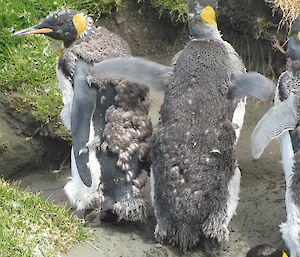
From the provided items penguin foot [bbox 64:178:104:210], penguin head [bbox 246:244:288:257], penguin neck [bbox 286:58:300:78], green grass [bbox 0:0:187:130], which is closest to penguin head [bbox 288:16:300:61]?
penguin neck [bbox 286:58:300:78]

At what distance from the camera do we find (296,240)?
14.7ft

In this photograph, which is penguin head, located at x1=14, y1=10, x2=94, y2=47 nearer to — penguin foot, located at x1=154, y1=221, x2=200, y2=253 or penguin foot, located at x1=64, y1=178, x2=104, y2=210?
penguin foot, located at x1=64, y1=178, x2=104, y2=210

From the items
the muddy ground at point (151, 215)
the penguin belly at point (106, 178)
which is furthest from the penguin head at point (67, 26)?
the muddy ground at point (151, 215)

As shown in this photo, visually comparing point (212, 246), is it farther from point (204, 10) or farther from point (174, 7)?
point (174, 7)

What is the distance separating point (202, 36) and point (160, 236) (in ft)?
3.98

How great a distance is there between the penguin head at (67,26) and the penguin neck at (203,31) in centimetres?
63

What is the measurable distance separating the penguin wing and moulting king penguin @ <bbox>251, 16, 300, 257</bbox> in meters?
0.94

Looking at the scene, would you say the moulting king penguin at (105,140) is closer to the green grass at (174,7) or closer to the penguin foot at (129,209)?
the penguin foot at (129,209)

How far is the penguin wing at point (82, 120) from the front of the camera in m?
4.82

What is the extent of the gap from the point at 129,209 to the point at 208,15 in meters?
1.24

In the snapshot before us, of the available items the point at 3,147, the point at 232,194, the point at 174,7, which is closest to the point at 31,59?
the point at 3,147

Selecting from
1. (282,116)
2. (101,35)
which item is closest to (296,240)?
(282,116)

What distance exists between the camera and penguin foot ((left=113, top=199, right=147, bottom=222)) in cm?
486

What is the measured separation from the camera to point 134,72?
4844mm
